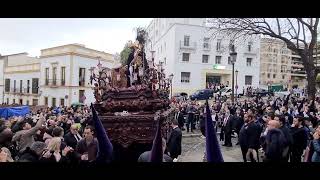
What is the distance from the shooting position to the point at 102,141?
3.46 metres

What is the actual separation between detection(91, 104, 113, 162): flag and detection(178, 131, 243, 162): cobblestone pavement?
3296mm

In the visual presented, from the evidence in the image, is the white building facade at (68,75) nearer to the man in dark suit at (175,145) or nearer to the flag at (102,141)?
the man in dark suit at (175,145)

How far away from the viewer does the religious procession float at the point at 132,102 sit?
7328 mm

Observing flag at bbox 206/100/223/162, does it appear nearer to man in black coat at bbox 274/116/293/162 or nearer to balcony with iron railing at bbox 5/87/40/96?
man in black coat at bbox 274/116/293/162

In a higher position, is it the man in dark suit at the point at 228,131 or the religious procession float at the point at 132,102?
the religious procession float at the point at 132,102

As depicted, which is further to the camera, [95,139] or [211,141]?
[95,139]

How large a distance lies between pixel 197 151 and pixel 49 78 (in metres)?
3.17

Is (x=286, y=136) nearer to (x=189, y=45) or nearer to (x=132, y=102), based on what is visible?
(x=189, y=45)

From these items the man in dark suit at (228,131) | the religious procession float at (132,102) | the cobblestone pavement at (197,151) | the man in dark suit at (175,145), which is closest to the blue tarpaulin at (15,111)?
the religious procession float at (132,102)

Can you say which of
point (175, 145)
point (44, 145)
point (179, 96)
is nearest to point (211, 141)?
point (44, 145)

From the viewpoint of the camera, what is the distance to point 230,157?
7438 millimetres

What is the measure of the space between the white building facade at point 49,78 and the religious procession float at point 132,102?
1.07 ft

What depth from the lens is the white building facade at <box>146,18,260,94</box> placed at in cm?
754

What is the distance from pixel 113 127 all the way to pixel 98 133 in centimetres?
406
